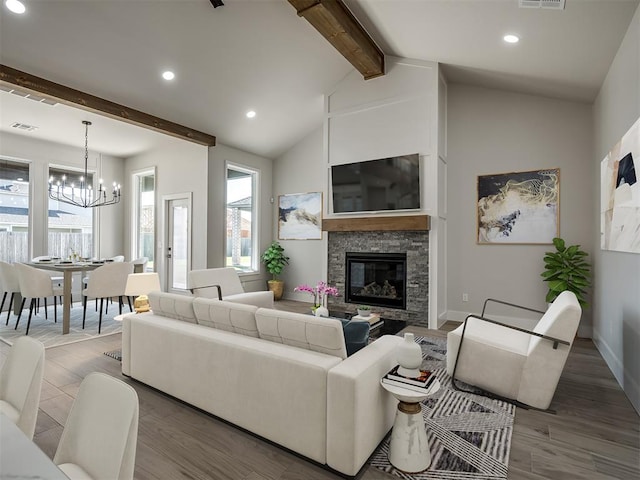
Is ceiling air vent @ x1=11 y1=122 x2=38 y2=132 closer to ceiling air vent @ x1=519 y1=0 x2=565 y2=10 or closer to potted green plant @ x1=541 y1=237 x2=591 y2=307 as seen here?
ceiling air vent @ x1=519 y1=0 x2=565 y2=10

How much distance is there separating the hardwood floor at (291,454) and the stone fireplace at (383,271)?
214 centimetres

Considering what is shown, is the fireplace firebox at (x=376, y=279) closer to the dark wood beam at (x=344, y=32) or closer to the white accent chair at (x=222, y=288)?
the white accent chair at (x=222, y=288)

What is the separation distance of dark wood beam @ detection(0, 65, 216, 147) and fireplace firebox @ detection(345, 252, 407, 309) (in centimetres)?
334

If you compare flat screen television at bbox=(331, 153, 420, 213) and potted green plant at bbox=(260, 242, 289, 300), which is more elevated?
flat screen television at bbox=(331, 153, 420, 213)

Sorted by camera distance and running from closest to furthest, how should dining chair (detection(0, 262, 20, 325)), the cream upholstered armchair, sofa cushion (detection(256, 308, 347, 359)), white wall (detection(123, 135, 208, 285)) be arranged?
sofa cushion (detection(256, 308, 347, 359)) → the cream upholstered armchair → dining chair (detection(0, 262, 20, 325)) → white wall (detection(123, 135, 208, 285))

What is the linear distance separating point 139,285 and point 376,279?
131 inches

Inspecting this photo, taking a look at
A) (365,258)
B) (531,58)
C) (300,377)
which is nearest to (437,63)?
(531,58)

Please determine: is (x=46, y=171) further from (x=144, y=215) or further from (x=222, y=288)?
(x=222, y=288)

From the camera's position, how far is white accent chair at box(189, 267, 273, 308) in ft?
14.4

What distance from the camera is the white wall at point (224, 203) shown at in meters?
6.30

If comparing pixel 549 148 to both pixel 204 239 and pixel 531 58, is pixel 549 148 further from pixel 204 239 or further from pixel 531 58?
pixel 204 239

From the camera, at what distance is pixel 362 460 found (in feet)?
5.97

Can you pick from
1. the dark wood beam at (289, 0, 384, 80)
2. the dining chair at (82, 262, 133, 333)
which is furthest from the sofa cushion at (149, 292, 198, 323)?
the dark wood beam at (289, 0, 384, 80)

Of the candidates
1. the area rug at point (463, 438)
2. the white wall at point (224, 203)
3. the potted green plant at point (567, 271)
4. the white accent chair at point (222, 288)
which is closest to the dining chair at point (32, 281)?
the white accent chair at point (222, 288)
